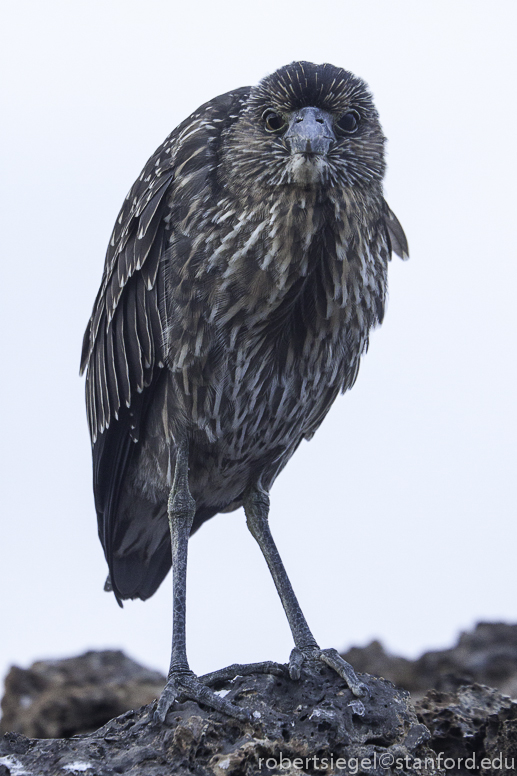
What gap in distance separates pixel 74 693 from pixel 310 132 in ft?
13.4

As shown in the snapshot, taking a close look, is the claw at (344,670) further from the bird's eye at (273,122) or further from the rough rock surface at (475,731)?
the bird's eye at (273,122)

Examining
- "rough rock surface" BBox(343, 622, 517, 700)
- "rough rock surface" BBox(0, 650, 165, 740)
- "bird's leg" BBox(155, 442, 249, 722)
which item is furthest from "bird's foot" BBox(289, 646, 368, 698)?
"rough rock surface" BBox(0, 650, 165, 740)

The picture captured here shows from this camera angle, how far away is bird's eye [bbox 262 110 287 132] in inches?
177

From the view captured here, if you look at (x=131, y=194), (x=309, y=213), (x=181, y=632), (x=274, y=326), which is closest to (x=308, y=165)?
(x=309, y=213)

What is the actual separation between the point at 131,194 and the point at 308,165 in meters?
1.42

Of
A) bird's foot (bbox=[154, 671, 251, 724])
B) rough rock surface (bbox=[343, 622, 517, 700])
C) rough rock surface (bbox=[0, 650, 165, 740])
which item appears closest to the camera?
bird's foot (bbox=[154, 671, 251, 724])

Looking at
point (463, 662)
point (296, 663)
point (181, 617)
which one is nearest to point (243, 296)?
point (181, 617)

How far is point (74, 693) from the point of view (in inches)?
238

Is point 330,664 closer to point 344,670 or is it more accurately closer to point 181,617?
point 344,670

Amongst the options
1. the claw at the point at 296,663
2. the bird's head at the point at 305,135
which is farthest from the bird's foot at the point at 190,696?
the bird's head at the point at 305,135

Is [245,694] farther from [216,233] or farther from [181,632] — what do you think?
[216,233]

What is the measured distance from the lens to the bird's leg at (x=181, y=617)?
407cm

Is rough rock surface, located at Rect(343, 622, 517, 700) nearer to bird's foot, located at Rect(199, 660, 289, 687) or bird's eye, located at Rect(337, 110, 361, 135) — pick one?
bird's foot, located at Rect(199, 660, 289, 687)

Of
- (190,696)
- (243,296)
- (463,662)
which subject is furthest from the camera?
(463,662)
